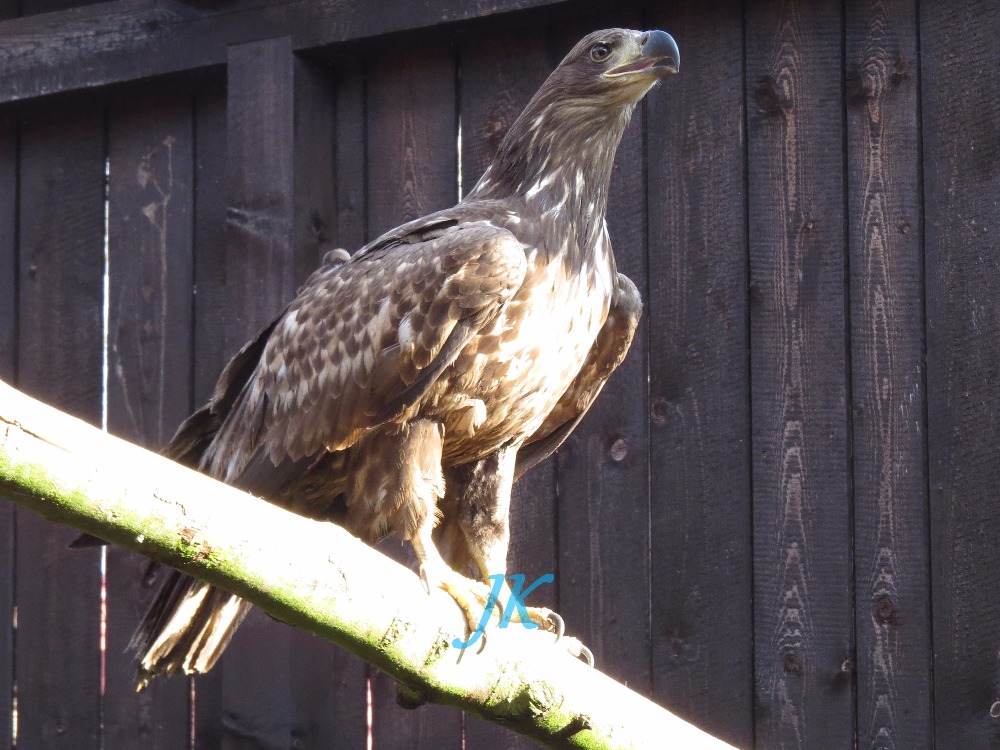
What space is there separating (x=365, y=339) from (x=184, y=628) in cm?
95

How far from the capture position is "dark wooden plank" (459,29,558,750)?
4.45 meters

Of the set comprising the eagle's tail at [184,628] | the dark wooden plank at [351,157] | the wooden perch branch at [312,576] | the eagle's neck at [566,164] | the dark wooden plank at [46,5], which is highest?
the dark wooden plank at [46,5]

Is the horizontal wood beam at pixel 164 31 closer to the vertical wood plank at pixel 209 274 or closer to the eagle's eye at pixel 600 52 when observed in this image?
the vertical wood plank at pixel 209 274

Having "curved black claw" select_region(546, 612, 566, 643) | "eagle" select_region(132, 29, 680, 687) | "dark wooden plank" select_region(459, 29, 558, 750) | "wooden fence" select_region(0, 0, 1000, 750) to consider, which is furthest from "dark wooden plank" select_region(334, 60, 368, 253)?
"curved black claw" select_region(546, 612, 566, 643)

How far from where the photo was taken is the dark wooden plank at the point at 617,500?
432 cm

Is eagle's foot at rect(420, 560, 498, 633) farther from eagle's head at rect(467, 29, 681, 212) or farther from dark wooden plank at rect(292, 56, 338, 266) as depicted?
dark wooden plank at rect(292, 56, 338, 266)

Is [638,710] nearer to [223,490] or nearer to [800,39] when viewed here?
[223,490]

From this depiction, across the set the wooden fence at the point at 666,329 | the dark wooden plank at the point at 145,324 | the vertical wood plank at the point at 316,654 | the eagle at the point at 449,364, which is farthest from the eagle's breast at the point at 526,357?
the dark wooden plank at the point at 145,324

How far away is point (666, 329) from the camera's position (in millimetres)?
4379

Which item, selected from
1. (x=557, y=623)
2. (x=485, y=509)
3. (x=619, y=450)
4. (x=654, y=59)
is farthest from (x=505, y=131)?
(x=557, y=623)

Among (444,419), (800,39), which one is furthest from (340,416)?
(800,39)

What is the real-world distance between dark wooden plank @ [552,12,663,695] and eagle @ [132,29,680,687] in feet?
1.18

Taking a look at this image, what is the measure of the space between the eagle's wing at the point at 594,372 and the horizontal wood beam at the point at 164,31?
1.16 m

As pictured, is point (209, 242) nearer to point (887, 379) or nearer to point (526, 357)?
point (526, 357)
